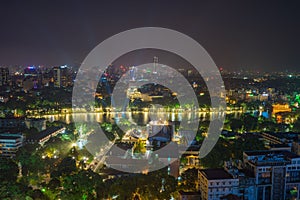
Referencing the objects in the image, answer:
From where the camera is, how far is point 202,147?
18.1ft

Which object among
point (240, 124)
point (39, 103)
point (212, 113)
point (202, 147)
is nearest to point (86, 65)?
point (39, 103)

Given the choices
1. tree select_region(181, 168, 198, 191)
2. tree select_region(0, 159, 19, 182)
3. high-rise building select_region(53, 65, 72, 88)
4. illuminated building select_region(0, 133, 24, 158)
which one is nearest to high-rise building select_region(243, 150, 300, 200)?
tree select_region(181, 168, 198, 191)

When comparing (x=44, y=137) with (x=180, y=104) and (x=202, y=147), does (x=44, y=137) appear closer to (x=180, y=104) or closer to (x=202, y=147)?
(x=202, y=147)

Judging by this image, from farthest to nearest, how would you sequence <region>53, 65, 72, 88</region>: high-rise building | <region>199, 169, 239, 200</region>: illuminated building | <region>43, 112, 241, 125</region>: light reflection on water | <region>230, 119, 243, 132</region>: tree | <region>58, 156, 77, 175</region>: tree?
1. <region>53, 65, 72, 88</region>: high-rise building
2. <region>43, 112, 241, 125</region>: light reflection on water
3. <region>230, 119, 243, 132</region>: tree
4. <region>58, 156, 77, 175</region>: tree
5. <region>199, 169, 239, 200</region>: illuminated building

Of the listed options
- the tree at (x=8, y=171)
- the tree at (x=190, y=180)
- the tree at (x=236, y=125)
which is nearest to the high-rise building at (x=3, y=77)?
the tree at (x=236, y=125)

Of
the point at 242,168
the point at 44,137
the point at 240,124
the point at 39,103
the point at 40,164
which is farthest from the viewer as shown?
the point at 39,103

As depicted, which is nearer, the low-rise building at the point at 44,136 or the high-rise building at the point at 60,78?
the low-rise building at the point at 44,136

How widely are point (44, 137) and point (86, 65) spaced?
20241mm

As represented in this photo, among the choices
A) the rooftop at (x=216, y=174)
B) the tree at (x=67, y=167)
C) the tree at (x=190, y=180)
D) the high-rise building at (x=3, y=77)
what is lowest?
the tree at (x=190, y=180)

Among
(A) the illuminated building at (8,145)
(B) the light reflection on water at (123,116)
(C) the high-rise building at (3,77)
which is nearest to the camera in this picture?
(A) the illuminated building at (8,145)

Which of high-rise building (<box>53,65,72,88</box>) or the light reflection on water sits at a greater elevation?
high-rise building (<box>53,65,72,88</box>)

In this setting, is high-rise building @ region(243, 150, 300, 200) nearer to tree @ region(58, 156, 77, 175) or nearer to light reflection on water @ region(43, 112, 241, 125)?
tree @ region(58, 156, 77, 175)

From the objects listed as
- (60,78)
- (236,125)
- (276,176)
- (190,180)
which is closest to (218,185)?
(190,180)

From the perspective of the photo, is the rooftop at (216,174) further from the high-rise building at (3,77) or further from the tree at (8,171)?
the high-rise building at (3,77)
